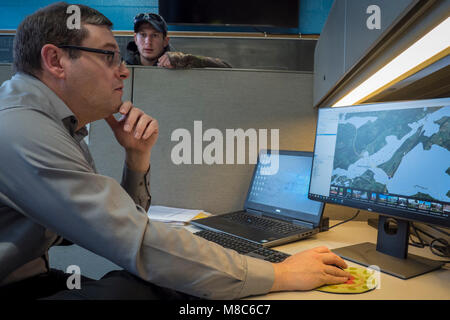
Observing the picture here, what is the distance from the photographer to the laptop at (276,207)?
105 centimetres

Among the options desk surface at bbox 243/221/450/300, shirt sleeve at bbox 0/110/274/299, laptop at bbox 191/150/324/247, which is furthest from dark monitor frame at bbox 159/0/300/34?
shirt sleeve at bbox 0/110/274/299

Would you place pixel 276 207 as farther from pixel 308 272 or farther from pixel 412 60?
pixel 412 60

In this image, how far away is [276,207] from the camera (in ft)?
4.09

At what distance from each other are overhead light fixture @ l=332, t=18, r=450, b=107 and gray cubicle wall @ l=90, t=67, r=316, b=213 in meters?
0.40

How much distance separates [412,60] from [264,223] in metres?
0.67

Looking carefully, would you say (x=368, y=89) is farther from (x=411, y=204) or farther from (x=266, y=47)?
(x=266, y=47)

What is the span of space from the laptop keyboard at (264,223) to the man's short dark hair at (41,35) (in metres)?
0.74

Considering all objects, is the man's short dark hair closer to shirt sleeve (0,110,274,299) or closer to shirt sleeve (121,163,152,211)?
shirt sleeve (0,110,274,299)

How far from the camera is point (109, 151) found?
149cm

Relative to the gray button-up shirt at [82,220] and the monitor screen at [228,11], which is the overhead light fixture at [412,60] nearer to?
the gray button-up shirt at [82,220]

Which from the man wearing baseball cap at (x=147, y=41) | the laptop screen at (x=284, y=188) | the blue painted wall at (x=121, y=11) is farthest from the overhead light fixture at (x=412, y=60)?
the blue painted wall at (x=121, y=11)

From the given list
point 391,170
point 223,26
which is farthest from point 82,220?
point 223,26
